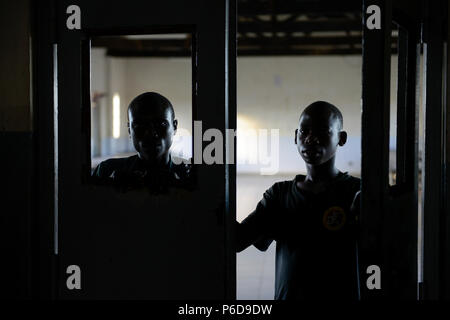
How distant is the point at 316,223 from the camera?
2.01m

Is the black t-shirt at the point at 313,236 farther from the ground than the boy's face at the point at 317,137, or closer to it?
closer to it

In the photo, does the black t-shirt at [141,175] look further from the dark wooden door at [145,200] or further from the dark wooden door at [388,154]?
the dark wooden door at [388,154]

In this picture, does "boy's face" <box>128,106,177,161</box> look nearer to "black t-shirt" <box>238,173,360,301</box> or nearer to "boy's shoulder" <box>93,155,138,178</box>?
"boy's shoulder" <box>93,155,138,178</box>

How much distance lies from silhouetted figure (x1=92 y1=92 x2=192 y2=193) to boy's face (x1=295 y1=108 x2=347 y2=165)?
1.68 ft

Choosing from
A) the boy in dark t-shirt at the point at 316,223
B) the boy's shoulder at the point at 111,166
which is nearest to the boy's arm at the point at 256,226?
the boy in dark t-shirt at the point at 316,223

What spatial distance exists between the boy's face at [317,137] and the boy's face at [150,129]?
59 centimetres

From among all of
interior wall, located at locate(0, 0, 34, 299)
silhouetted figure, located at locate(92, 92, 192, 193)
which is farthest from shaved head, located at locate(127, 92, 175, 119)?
interior wall, located at locate(0, 0, 34, 299)

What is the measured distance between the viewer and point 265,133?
12.0m

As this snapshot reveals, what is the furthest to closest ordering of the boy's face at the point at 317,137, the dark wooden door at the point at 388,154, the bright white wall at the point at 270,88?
the bright white wall at the point at 270,88 → the boy's face at the point at 317,137 → the dark wooden door at the point at 388,154

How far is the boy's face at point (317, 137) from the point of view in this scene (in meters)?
2.02

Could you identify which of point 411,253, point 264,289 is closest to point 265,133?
point 264,289

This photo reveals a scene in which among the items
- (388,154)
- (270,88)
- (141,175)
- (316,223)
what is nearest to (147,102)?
(141,175)

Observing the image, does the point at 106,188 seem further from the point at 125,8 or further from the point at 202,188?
the point at 125,8
